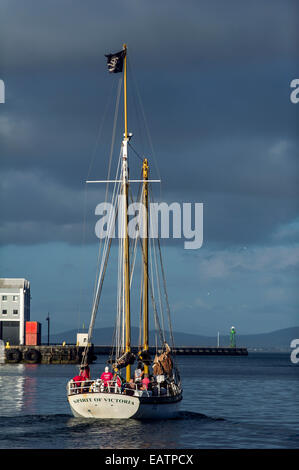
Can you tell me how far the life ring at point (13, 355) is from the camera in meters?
186

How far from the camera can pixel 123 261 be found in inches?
2346

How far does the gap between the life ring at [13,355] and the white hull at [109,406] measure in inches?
5411

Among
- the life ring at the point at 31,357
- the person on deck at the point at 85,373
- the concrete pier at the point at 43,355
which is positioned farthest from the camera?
the life ring at the point at 31,357

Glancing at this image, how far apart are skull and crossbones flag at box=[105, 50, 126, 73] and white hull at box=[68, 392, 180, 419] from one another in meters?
25.4

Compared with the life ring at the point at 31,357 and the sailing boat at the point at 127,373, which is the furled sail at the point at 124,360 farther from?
the life ring at the point at 31,357

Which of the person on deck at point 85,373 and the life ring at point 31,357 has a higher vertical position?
the person on deck at point 85,373

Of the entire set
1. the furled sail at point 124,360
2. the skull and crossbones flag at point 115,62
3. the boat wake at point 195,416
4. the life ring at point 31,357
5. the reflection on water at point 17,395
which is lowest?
the reflection on water at point 17,395

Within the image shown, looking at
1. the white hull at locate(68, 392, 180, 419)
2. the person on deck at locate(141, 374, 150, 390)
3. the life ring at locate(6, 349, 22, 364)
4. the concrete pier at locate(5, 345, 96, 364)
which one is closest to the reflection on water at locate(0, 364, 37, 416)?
the white hull at locate(68, 392, 180, 419)

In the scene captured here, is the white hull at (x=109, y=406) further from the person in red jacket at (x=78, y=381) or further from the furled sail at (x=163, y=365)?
the furled sail at (x=163, y=365)

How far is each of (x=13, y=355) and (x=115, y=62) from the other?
443ft

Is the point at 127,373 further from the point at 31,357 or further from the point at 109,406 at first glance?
the point at 31,357

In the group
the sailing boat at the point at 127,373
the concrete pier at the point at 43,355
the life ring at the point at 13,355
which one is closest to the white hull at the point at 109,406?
the sailing boat at the point at 127,373

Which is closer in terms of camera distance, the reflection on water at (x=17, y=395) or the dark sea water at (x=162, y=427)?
the dark sea water at (x=162, y=427)

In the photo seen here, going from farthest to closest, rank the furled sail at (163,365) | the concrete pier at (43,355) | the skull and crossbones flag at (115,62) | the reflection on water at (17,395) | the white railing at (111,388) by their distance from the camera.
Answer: the concrete pier at (43,355)
the reflection on water at (17,395)
the skull and crossbones flag at (115,62)
the furled sail at (163,365)
the white railing at (111,388)
